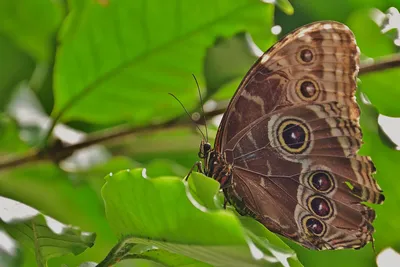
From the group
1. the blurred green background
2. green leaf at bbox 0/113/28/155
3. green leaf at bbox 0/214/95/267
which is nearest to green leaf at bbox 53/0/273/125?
the blurred green background

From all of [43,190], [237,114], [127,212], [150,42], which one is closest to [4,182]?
[43,190]

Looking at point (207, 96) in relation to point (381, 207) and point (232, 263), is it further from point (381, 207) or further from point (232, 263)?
point (232, 263)

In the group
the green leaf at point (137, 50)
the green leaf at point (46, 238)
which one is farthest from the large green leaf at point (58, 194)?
the green leaf at point (46, 238)

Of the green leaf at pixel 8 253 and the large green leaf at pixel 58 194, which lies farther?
Answer: the large green leaf at pixel 58 194

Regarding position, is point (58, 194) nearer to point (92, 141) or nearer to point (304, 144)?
point (92, 141)

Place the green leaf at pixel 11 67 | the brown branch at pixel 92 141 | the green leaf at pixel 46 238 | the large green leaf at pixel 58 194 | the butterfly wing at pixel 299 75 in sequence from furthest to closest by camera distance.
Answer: the green leaf at pixel 11 67
the large green leaf at pixel 58 194
the brown branch at pixel 92 141
the butterfly wing at pixel 299 75
the green leaf at pixel 46 238

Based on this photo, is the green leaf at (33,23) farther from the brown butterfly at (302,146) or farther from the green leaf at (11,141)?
the brown butterfly at (302,146)

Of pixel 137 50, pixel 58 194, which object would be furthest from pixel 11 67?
pixel 137 50
